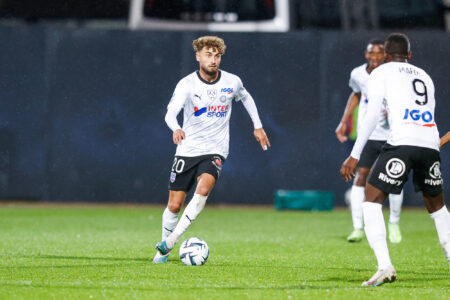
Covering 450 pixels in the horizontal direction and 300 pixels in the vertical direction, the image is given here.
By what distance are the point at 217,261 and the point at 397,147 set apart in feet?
8.53

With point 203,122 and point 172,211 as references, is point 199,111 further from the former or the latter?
point 172,211

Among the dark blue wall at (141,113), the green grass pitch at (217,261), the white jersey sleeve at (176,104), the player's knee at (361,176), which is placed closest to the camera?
the green grass pitch at (217,261)

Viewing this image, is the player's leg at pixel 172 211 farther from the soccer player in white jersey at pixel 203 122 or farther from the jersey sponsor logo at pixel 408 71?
the jersey sponsor logo at pixel 408 71

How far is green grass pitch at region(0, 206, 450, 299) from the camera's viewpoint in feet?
22.9

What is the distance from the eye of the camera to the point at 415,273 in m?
8.29

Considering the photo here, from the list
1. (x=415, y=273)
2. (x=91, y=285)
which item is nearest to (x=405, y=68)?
(x=415, y=273)

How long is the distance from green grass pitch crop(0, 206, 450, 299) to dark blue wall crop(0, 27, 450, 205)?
1.77m

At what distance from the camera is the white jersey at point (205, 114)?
9.12m

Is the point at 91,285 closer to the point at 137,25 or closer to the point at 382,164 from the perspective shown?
the point at 382,164

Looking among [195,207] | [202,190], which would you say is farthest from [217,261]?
[202,190]

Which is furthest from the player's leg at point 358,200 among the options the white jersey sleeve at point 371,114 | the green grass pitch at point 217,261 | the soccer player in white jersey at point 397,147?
the white jersey sleeve at point 371,114

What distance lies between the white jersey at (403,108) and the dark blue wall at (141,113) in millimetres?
9486

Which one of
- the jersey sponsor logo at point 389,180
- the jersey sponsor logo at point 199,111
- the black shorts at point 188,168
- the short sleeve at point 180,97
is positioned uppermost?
the short sleeve at point 180,97

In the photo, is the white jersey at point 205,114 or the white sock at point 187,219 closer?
the white sock at point 187,219
